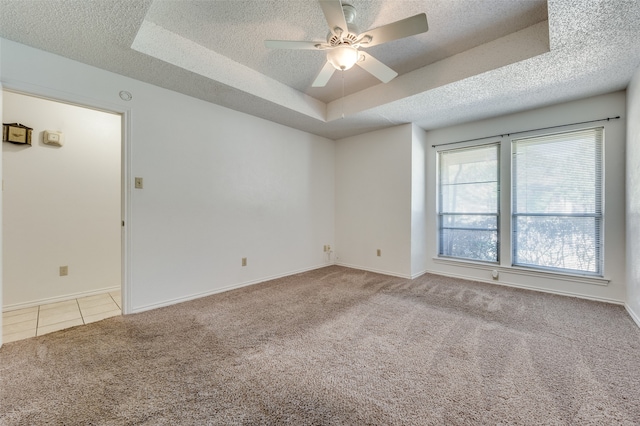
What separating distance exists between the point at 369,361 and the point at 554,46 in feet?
9.35

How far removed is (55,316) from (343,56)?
11.9 ft

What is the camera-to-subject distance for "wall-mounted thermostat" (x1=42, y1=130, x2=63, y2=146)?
2.91 m

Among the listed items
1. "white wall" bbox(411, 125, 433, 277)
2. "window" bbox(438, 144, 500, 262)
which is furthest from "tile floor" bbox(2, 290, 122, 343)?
"window" bbox(438, 144, 500, 262)

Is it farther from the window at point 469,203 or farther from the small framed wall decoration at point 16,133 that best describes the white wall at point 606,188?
the small framed wall decoration at point 16,133

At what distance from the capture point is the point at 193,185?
306 cm

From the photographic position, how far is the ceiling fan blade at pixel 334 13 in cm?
157

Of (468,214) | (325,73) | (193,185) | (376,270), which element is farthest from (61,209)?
(468,214)

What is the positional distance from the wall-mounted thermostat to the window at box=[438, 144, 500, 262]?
16.9ft

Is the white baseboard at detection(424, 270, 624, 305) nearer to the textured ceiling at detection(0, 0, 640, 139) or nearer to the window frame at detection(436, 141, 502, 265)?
the window frame at detection(436, 141, 502, 265)

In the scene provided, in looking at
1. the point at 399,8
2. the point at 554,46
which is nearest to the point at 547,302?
the point at 554,46

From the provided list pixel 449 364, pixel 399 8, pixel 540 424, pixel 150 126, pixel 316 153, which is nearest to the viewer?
pixel 540 424

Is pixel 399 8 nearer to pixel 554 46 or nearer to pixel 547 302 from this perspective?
pixel 554 46

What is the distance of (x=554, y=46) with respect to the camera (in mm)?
2092

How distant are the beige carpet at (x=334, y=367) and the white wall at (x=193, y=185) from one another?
48 cm
